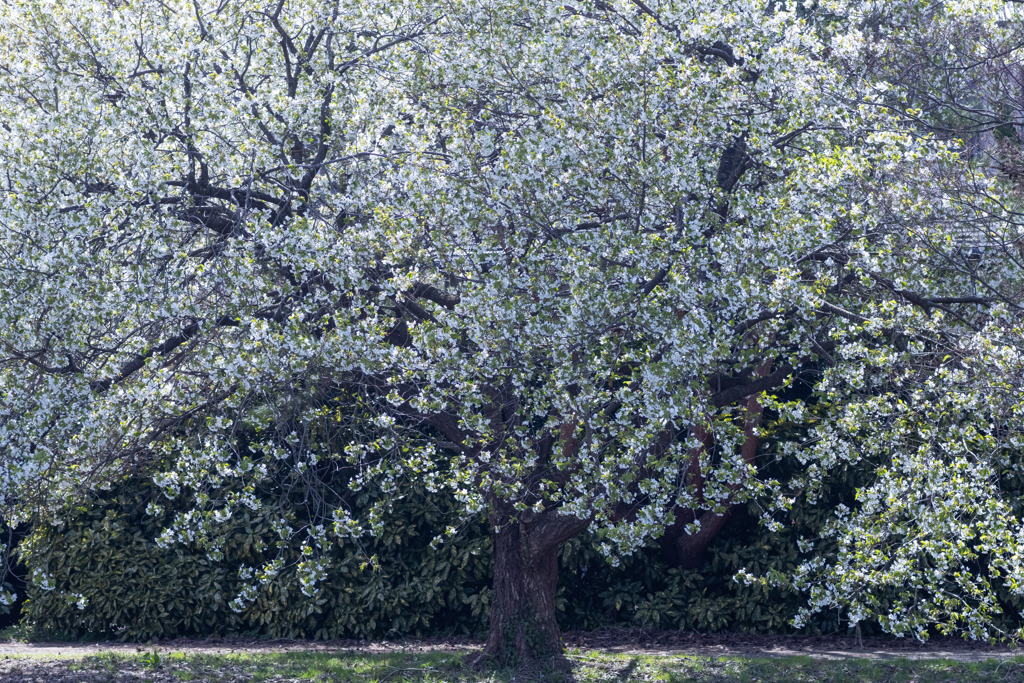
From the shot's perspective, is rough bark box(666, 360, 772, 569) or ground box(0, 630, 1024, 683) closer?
ground box(0, 630, 1024, 683)

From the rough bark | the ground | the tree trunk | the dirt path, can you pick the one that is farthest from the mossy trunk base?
the rough bark

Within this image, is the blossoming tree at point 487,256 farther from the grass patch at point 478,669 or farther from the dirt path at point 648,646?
the dirt path at point 648,646

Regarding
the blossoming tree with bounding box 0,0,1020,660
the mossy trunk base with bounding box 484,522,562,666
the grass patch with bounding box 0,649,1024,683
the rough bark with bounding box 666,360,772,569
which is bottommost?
the grass patch with bounding box 0,649,1024,683

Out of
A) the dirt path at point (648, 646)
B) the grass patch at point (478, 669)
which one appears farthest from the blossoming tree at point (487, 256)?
the dirt path at point (648, 646)

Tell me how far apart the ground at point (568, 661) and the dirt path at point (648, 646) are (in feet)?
0.04

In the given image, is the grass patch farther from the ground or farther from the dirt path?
the dirt path

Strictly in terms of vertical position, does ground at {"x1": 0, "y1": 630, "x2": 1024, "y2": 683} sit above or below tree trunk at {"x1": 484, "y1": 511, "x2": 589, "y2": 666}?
below

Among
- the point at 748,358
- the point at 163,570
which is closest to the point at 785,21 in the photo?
the point at 748,358

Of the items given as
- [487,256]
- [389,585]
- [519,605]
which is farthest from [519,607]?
[487,256]

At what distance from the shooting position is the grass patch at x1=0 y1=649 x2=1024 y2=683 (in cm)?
904

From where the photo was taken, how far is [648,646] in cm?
1109

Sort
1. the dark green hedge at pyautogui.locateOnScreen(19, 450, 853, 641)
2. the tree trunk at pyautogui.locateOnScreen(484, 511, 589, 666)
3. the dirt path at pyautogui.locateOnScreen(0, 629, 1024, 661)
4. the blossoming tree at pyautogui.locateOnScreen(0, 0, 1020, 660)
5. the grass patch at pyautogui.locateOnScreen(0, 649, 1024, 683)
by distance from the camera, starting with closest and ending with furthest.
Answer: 1. the blossoming tree at pyautogui.locateOnScreen(0, 0, 1020, 660)
2. the grass patch at pyautogui.locateOnScreen(0, 649, 1024, 683)
3. the tree trunk at pyautogui.locateOnScreen(484, 511, 589, 666)
4. the dirt path at pyautogui.locateOnScreen(0, 629, 1024, 661)
5. the dark green hedge at pyautogui.locateOnScreen(19, 450, 853, 641)

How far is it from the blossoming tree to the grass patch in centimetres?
179

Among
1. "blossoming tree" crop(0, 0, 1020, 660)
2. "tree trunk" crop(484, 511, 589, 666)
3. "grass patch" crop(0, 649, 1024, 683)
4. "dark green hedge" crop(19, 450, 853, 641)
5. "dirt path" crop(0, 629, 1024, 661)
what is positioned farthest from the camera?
"dark green hedge" crop(19, 450, 853, 641)
